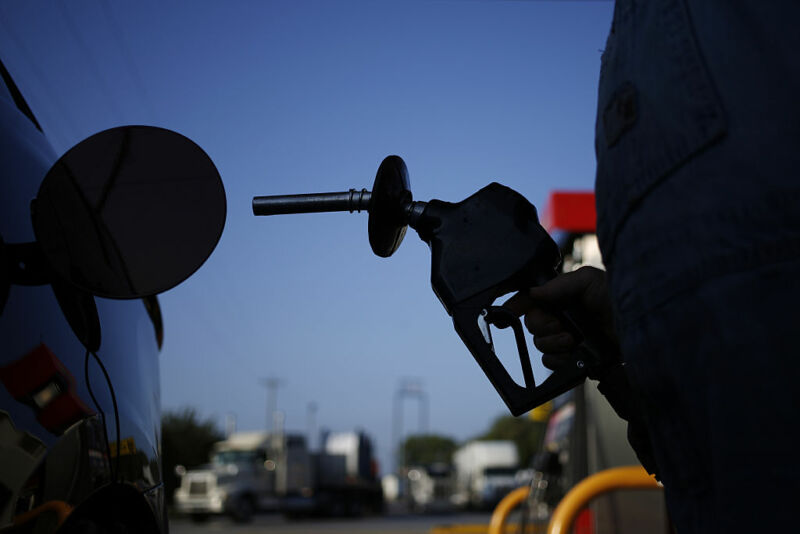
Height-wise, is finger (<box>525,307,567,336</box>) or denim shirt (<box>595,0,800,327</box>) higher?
denim shirt (<box>595,0,800,327</box>)

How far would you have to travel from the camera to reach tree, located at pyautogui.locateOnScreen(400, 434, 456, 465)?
113500 millimetres

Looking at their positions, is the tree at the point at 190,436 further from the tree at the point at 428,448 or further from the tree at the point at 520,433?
the tree at the point at 428,448

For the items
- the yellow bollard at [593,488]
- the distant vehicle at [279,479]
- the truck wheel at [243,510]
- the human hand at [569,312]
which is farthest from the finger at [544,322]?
the truck wheel at [243,510]

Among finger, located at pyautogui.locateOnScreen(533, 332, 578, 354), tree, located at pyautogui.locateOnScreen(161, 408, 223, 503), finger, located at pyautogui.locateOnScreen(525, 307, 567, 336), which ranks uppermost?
tree, located at pyautogui.locateOnScreen(161, 408, 223, 503)

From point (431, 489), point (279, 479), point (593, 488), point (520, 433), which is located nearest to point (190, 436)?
point (431, 489)

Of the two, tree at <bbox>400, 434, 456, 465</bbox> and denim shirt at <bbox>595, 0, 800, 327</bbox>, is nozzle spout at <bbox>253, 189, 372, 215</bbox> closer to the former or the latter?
denim shirt at <bbox>595, 0, 800, 327</bbox>

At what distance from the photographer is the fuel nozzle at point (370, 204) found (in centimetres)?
141

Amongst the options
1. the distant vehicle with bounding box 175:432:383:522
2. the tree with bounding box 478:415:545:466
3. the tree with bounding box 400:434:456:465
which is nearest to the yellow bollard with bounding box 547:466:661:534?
the distant vehicle with bounding box 175:432:383:522

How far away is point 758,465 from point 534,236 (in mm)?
552

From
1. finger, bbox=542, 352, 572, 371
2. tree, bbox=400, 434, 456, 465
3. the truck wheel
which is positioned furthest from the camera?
tree, bbox=400, 434, 456, 465

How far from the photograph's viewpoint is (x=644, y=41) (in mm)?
1049

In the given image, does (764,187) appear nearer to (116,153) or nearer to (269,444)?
(116,153)

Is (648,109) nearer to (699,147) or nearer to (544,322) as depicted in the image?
(699,147)

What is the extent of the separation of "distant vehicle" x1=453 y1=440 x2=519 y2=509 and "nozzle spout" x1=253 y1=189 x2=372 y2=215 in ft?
116
